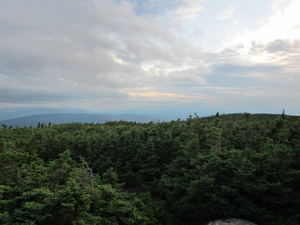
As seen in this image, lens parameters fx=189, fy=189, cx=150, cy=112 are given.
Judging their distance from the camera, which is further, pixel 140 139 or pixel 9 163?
pixel 140 139

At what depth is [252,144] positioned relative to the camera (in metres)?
25.3

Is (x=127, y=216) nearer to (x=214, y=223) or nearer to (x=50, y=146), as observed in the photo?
(x=214, y=223)

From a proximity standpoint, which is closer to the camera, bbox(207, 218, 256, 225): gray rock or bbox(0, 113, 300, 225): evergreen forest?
bbox(0, 113, 300, 225): evergreen forest

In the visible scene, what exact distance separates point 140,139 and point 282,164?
2309 centimetres

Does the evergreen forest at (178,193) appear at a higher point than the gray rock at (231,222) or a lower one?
higher

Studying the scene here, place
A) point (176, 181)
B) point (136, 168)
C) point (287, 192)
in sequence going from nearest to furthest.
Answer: point (287, 192) → point (176, 181) → point (136, 168)

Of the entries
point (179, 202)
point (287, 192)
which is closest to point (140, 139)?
point (179, 202)

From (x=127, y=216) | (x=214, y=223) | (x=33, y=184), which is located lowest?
(x=214, y=223)

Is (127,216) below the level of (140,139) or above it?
below

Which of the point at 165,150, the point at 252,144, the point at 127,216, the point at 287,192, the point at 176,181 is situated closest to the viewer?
the point at 127,216

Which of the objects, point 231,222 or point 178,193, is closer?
point 231,222

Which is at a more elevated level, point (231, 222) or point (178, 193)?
point (178, 193)

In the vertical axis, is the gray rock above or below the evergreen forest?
below

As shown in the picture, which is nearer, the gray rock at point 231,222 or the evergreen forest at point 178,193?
the evergreen forest at point 178,193
